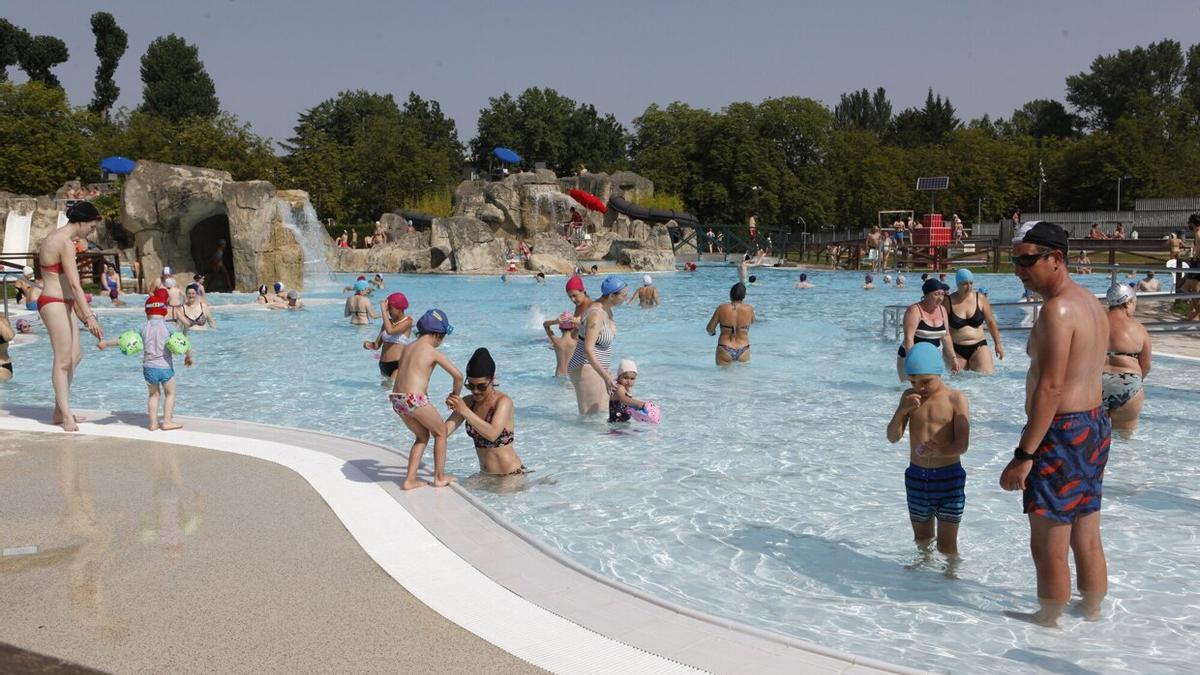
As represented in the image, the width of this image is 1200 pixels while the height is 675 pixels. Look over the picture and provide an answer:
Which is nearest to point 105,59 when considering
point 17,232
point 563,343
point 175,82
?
point 175,82

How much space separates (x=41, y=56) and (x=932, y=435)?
81.6 meters

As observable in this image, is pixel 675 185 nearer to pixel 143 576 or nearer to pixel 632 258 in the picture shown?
pixel 632 258

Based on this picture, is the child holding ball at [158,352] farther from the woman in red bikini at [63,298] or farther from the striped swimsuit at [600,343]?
the striped swimsuit at [600,343]

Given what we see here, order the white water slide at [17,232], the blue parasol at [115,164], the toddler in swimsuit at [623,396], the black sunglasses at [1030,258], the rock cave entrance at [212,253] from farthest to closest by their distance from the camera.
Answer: the blue parasol at [115,164]
the white water slide at [17,232]
the rock cave entrance at [212,253]
the toddler in swimsuit at [623,396]
the black sunglasses at [1030,258]

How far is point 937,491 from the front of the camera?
509 centimetres

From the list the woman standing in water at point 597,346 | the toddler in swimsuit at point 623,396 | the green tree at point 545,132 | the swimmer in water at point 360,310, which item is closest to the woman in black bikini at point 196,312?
the swimmer in water at point 360,310

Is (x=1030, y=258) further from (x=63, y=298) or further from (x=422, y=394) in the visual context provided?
(x=63, y=298)

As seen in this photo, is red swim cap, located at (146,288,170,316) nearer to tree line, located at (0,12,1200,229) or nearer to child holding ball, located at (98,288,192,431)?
child holding ball, located at (98,288,192,431)

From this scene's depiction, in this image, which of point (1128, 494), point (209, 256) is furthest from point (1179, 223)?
point (1128, 494)

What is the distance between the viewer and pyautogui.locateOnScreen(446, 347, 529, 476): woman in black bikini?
6.34 metres

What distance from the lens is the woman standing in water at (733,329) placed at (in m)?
12.5

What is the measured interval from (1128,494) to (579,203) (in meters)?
39.5

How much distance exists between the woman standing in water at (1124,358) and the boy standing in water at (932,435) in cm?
336

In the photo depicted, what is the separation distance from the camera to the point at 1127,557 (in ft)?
18.5
